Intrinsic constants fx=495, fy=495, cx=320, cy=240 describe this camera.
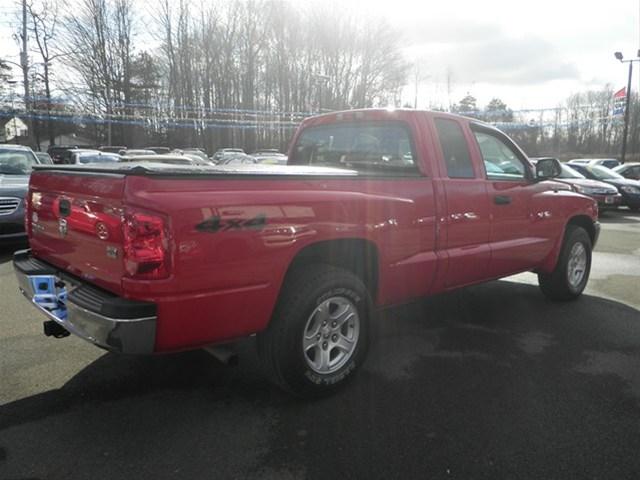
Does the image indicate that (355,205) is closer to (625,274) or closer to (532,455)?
(532,455)

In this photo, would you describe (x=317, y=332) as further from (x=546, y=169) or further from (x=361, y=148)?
(x=546, y=169)

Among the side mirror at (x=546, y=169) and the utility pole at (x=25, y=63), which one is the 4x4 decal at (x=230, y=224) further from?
the utility pole at (x=25, y=63)

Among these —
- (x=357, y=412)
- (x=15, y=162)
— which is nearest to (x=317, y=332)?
(x=357, y=412)

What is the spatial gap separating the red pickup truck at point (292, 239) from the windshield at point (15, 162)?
628cm

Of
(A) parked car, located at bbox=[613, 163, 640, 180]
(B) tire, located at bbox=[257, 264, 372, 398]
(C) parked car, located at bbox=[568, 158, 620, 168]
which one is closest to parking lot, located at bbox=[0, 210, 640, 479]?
(B) tire, located at bbox=[257, 264, 372, 398]

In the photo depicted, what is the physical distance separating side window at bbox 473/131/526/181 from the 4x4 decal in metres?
2.42

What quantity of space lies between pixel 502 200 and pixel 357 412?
2333 mm

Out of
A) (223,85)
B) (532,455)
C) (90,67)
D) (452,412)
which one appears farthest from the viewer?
(223,85)

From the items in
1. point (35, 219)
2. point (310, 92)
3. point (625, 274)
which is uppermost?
point (310, 92)

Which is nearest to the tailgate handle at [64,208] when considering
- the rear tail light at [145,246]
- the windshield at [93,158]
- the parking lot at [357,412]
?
the rear tail light at [145,246]

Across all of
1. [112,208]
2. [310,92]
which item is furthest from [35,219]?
[310,92]

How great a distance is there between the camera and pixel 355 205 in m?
3.12

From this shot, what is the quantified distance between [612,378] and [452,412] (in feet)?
4.45

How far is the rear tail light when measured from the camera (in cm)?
232
